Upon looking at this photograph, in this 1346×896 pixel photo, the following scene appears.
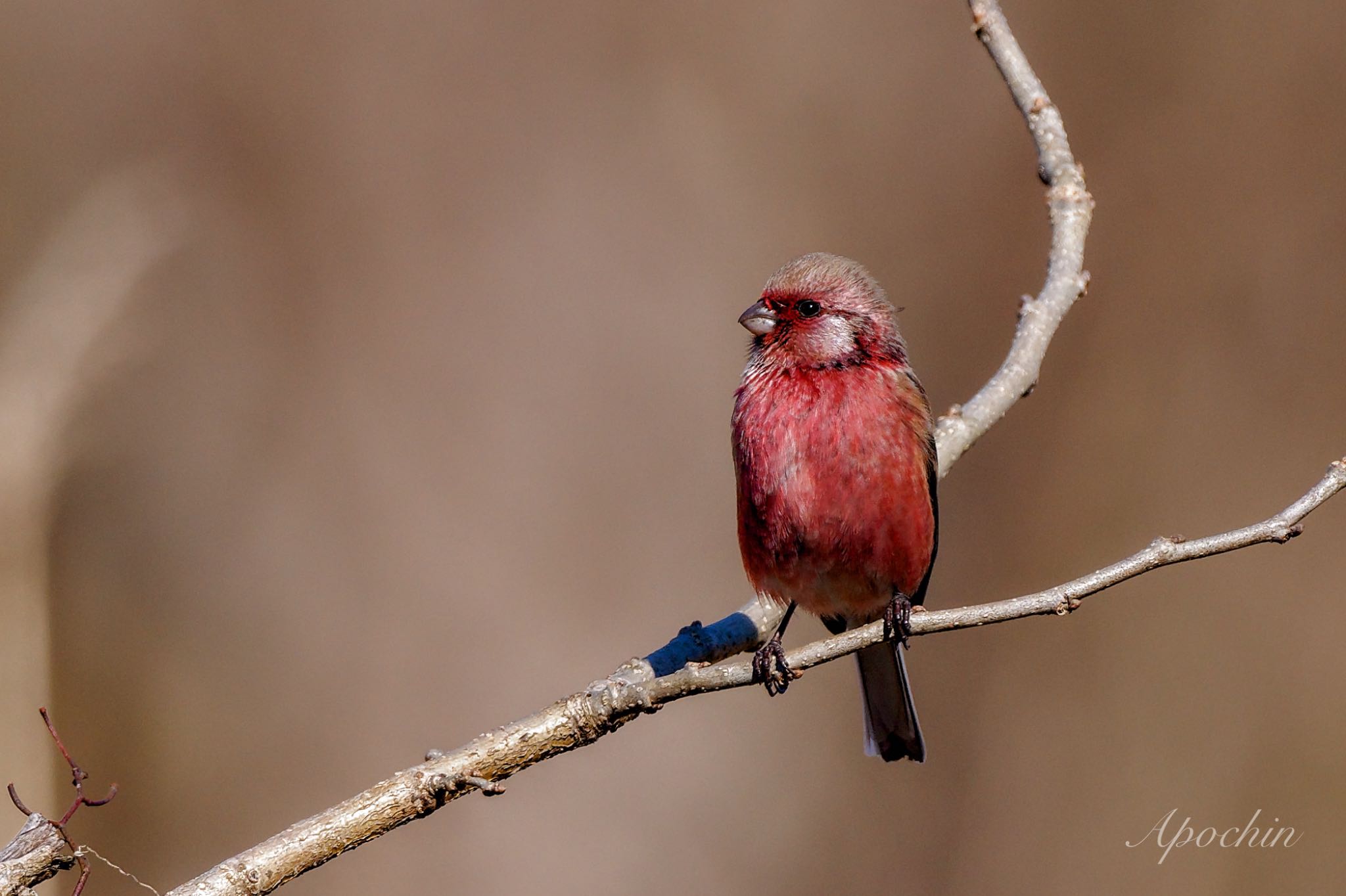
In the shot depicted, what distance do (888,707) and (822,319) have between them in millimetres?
1609

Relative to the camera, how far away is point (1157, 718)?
657cm

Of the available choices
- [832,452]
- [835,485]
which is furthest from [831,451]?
[835,485]

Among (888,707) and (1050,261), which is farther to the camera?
(888,707)

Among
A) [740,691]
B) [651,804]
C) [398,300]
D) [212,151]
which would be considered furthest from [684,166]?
[651,804]

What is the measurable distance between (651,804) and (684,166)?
3686mm

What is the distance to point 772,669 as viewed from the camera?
335 centimetres

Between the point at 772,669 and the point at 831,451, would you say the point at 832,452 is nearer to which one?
the point at 831,451

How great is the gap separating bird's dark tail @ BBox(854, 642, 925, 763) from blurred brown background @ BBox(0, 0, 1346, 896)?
70.1 inches

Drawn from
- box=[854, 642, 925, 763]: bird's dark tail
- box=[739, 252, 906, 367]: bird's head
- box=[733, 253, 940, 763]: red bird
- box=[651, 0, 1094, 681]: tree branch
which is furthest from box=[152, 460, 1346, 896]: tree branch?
box=[854, 642, 925, 763]: bird's dark tail

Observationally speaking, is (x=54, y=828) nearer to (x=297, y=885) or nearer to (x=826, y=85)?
(x=297, y=885)

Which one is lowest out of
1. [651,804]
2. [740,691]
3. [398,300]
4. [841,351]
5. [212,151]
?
[651,804]

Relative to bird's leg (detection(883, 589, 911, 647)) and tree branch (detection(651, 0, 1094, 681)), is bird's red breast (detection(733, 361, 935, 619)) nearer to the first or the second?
bird's leg (detection(883, 589, 911, 647))

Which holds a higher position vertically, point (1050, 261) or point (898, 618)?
point (1050, 261)

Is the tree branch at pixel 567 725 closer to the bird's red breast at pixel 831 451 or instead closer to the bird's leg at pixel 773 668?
the bird's leg at pixel 773 668
